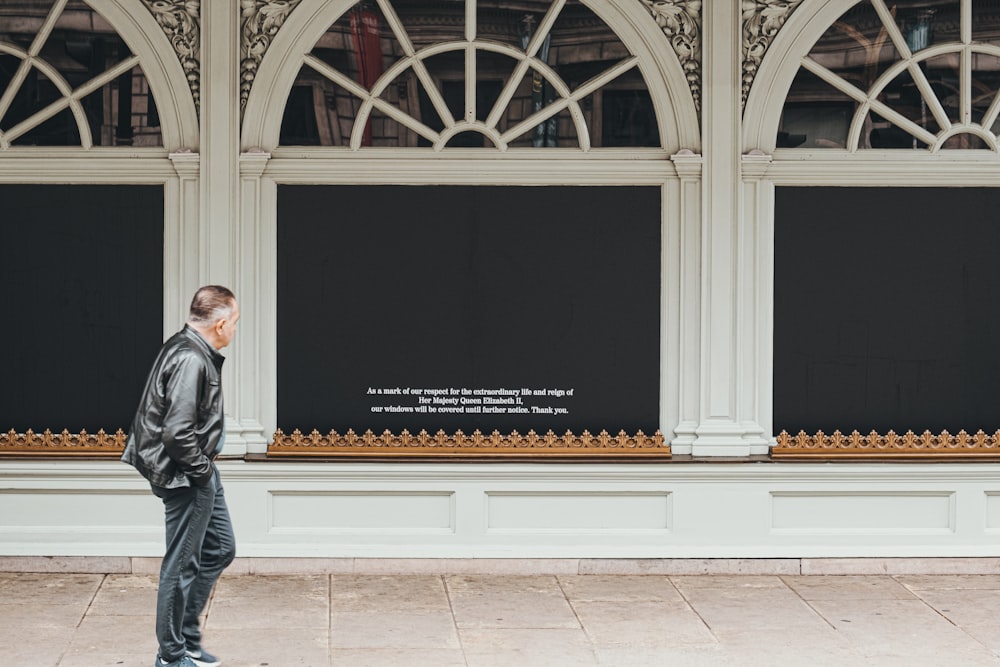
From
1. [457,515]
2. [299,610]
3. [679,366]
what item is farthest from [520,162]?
[299,610]

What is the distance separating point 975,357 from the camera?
888 cm

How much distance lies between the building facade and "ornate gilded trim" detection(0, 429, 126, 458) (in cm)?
2

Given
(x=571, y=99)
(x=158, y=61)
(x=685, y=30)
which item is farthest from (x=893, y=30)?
(x=158, y=61)

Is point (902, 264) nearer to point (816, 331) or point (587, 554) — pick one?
point (816, 331)

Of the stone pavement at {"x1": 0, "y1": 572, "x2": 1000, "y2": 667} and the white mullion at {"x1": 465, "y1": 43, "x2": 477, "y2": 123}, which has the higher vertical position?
the white mullion at {"x1": 465, "y1": 43, "x2": 477, "y2": 123}

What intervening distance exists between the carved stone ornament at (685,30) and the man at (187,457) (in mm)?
3680

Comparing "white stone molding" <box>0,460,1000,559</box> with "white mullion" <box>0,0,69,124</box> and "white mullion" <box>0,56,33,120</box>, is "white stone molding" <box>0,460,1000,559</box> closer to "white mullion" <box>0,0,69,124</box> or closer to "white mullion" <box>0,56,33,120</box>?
"white mullion" <box>0,56,33,120</box>

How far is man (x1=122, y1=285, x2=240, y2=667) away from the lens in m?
6.17

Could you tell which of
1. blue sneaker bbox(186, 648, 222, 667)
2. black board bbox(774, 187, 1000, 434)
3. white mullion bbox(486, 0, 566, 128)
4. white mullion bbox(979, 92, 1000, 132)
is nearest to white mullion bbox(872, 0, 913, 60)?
white mullion bbox(979, 92, 1000, 132)

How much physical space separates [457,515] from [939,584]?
2929 millimetres

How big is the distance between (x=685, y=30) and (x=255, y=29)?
264 cm

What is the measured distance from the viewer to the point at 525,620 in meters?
7.69

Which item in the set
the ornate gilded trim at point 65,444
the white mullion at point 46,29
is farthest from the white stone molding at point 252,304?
the white mullion at point 46,29

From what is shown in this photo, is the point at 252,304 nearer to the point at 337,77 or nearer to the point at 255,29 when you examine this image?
the point at 337,77
